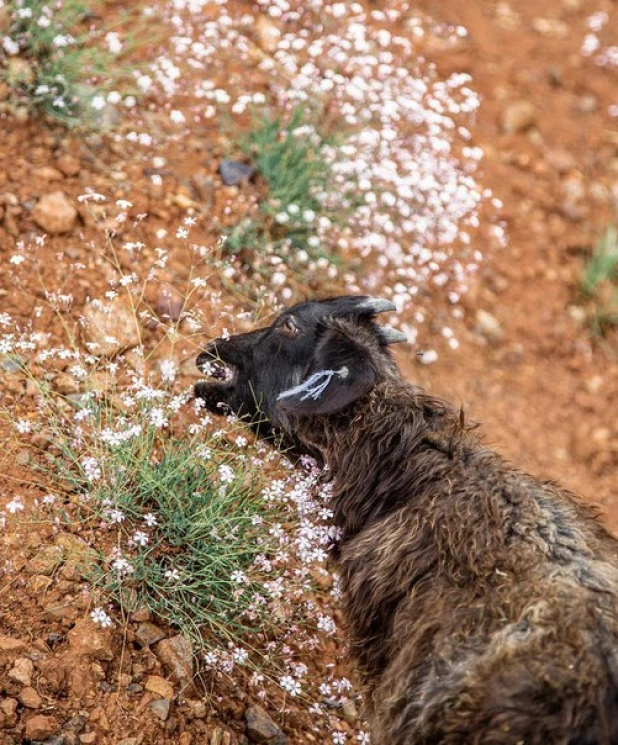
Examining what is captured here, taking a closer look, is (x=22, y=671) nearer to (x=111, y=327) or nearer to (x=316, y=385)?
(x=316, y=385)

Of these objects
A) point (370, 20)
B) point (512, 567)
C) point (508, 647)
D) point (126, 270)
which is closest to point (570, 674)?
point (508, 647)

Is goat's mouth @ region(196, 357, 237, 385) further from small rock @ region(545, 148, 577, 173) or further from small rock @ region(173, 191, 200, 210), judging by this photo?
small rock @ region(545, 148, 577, 173)

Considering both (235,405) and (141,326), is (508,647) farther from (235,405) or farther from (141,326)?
(141,326)

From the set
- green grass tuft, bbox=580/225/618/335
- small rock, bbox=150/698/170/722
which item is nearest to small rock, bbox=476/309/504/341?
green grass tuft, bbox=580/225/618/335

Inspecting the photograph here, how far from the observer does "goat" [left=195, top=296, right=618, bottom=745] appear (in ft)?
10.7

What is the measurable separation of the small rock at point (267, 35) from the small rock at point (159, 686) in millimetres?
5347

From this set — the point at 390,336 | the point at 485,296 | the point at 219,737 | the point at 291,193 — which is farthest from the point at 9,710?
the point at 485,296

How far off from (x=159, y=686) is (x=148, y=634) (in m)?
0.25

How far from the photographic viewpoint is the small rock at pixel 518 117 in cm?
855

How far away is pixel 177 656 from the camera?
171 inches

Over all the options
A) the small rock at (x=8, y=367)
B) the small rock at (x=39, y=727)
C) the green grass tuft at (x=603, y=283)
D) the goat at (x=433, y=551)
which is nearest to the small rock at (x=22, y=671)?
the small rock at (x=39, y=727)

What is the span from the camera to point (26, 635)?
13.5 ft

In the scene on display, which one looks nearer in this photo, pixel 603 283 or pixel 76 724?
pixel 76 724

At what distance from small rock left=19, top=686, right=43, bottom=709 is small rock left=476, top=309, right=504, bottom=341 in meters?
4.59
